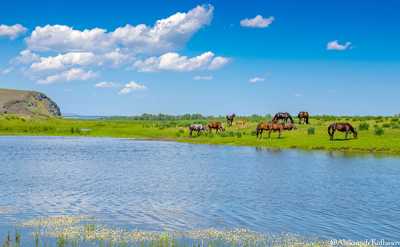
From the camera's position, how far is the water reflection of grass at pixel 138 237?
1406 cm

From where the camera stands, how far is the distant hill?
162 metres

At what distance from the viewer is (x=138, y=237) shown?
584 inches

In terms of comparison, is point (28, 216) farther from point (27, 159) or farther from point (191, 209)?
point (27, 159)

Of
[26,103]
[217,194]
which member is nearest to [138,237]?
[217,194]

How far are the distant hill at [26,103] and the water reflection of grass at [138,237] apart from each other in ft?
482

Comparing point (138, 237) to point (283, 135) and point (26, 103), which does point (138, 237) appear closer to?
point (283, 135)

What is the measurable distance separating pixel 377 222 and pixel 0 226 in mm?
12075

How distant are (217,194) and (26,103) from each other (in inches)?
6374

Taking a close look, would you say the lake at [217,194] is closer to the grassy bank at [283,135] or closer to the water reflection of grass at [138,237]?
the water reflection of grass at [138,237]

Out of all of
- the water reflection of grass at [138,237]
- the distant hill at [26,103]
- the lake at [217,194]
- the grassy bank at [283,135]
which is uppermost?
the distant hill at [26,103]

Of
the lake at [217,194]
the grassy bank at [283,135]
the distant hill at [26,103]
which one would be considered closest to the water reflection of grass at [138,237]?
the lake at [217,194]

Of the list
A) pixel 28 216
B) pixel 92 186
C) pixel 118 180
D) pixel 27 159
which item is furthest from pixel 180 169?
pixel 28 216

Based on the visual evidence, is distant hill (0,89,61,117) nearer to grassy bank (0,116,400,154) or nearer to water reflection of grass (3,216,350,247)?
grassy bank (0,116,400,154)

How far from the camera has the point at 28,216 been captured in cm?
1745
